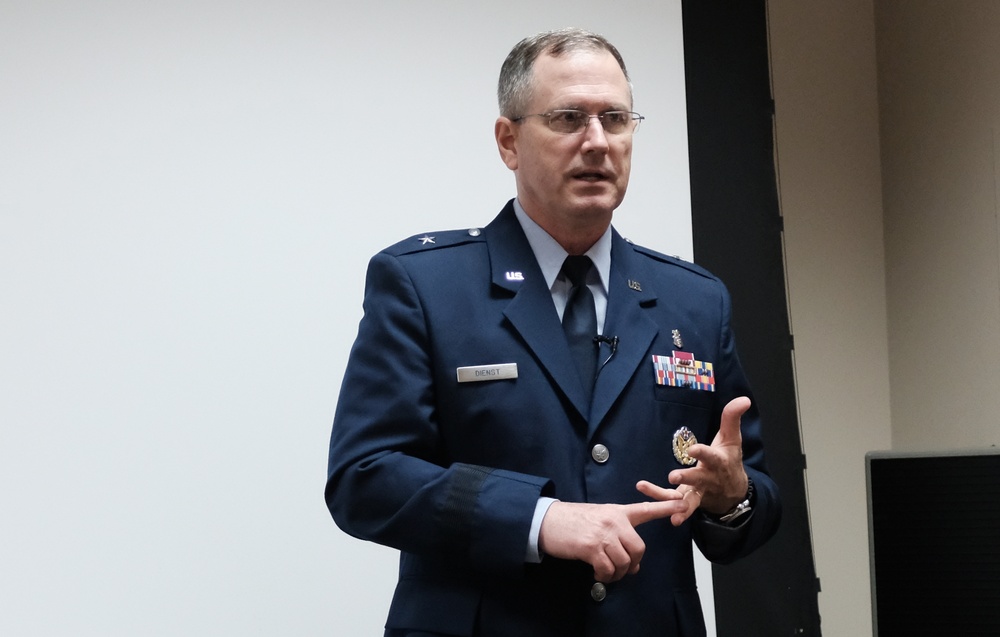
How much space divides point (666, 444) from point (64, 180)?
128cm

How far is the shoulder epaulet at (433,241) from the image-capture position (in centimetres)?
171

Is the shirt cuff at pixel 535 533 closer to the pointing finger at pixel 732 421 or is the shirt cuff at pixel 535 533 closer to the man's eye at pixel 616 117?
the pointing finger at pixel 732 421

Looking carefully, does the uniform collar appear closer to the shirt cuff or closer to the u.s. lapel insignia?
the u.s. lapel insignia

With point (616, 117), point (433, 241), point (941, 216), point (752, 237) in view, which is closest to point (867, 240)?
point (941, 216)

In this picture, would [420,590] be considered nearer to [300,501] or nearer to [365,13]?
[300,501]

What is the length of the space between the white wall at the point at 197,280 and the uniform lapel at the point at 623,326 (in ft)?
2.38

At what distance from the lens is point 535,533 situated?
1429mm

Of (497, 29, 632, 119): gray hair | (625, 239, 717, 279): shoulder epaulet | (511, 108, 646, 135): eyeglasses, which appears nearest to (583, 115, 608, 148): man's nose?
(511, 108, 646, 135): eyeglasses

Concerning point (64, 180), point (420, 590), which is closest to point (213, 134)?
point (64, 180)

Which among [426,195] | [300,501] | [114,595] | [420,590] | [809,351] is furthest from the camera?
[809,351]

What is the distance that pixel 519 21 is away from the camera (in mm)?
2570

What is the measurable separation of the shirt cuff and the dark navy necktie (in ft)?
0.75

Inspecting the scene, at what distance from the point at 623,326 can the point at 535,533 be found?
1.26 feet

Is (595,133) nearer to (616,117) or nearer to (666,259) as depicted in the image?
(616,117)
